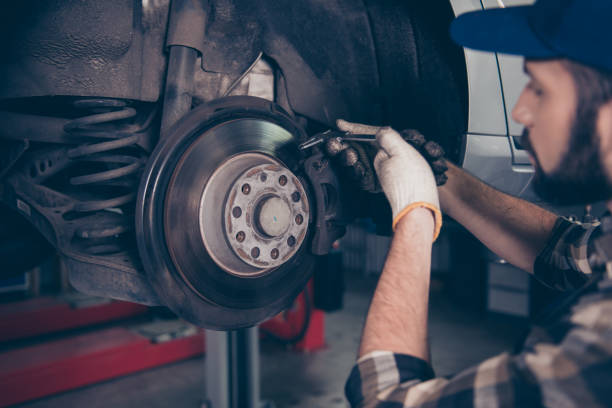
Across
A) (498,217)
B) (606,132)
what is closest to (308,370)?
(498,217)

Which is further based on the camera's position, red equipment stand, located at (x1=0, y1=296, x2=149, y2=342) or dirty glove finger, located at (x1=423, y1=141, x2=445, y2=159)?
red equipment stand, located at (x1=0, y1=296, x2=149, y2=342)

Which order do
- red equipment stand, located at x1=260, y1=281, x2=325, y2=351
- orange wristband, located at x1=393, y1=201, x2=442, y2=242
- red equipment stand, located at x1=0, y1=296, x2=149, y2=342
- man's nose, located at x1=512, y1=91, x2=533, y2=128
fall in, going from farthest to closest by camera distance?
red equipment stand, located at x1=260, y1=281, x2=325, y2=351 → red equipment stand, located at x1=0, y1=296, x2=149, y2=342 → orange wristband, located at x1=393, y1=201, x2=442, y2=242 → man's nose, located at x1=512, y1=91, x2=533, y2=128

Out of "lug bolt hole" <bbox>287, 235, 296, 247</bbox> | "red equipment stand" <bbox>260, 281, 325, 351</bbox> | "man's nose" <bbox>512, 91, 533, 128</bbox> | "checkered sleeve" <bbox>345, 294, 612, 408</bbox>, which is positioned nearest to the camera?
"checkered sleeve" <bbox>345, 294, 612, 408</bbox>

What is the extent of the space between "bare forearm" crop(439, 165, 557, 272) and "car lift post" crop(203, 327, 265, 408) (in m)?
1.46

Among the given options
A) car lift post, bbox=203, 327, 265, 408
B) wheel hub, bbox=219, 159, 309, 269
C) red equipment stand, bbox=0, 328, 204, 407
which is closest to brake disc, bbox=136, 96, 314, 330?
wheel hub, bbox=219, 159, 309, 269

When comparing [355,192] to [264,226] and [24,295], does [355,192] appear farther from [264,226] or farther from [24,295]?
[24,295]

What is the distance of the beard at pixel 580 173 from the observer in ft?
1.76

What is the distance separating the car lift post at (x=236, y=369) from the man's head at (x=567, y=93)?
1.77 m

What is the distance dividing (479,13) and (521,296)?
12.9ft

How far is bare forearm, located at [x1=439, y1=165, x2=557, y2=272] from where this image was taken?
92cm

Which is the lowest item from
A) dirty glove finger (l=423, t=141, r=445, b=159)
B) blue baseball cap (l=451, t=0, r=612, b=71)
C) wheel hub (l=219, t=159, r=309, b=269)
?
wheel hub (l=219, t=159, r=309, b=269)

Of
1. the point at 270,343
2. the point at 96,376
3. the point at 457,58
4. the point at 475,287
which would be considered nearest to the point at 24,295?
the point at 96,376

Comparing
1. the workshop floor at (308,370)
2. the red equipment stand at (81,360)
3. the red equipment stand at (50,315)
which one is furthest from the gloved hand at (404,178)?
the red equipment stand at (50,315)

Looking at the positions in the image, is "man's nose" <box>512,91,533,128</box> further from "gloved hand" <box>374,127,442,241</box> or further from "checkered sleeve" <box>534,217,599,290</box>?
"checkered sleeve" <box>534,217,599,290</box>
